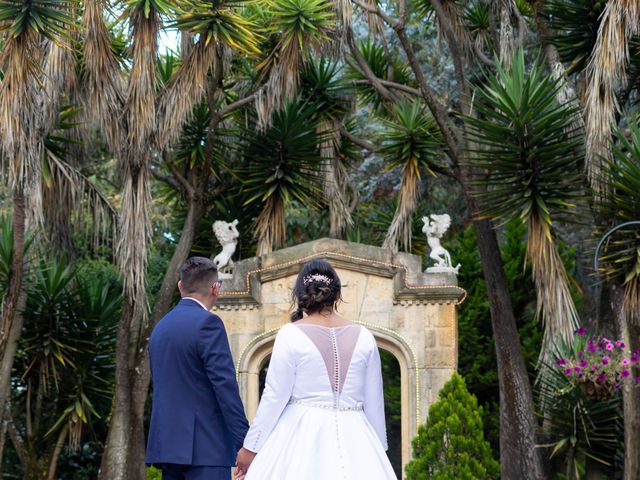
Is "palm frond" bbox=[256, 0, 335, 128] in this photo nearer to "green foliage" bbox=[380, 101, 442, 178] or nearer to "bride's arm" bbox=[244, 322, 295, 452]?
"green foliage" bbox=[380, 101, 442, 178]

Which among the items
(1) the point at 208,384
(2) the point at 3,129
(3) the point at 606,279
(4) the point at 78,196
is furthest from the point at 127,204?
(1) the point at 208,384

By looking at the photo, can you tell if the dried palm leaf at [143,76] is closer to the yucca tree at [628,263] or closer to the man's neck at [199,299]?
the yucca tree at [628,263]

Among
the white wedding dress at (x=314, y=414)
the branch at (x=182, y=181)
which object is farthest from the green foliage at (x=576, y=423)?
the white wedding dress at (x=314, y=414)

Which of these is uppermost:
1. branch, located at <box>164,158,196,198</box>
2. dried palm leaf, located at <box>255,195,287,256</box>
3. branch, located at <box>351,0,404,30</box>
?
branch, located at <box>351,0,404,30</box>

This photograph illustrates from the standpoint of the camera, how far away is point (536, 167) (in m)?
12.3

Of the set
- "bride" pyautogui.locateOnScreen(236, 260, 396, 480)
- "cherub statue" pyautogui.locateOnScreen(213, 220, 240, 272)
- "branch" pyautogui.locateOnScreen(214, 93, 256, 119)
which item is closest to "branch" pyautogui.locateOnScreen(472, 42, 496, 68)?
"branch" pyautogui.locateOnScreen(214, 93, 256, 119)

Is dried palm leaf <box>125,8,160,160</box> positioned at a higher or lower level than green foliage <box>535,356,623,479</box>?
higher

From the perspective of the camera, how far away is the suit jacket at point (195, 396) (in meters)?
5.29

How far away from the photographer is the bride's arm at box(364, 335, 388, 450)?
535 cm

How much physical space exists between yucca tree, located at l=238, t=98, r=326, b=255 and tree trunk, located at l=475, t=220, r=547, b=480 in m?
2.72

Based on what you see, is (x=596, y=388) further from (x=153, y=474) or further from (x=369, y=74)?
(x=369, y=74)

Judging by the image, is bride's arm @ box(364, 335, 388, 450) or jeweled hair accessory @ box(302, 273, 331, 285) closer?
jeweled hair accessory @ box(302, 273, 331, 285)

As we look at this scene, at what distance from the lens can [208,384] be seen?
5398 mm

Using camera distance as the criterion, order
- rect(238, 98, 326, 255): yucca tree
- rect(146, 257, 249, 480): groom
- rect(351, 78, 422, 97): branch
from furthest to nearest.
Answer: rect(351, 78, 422, 97): branch
rect(238, 98, 326, 255): yucca tree
rect(146, 257, 249, 480): groom
